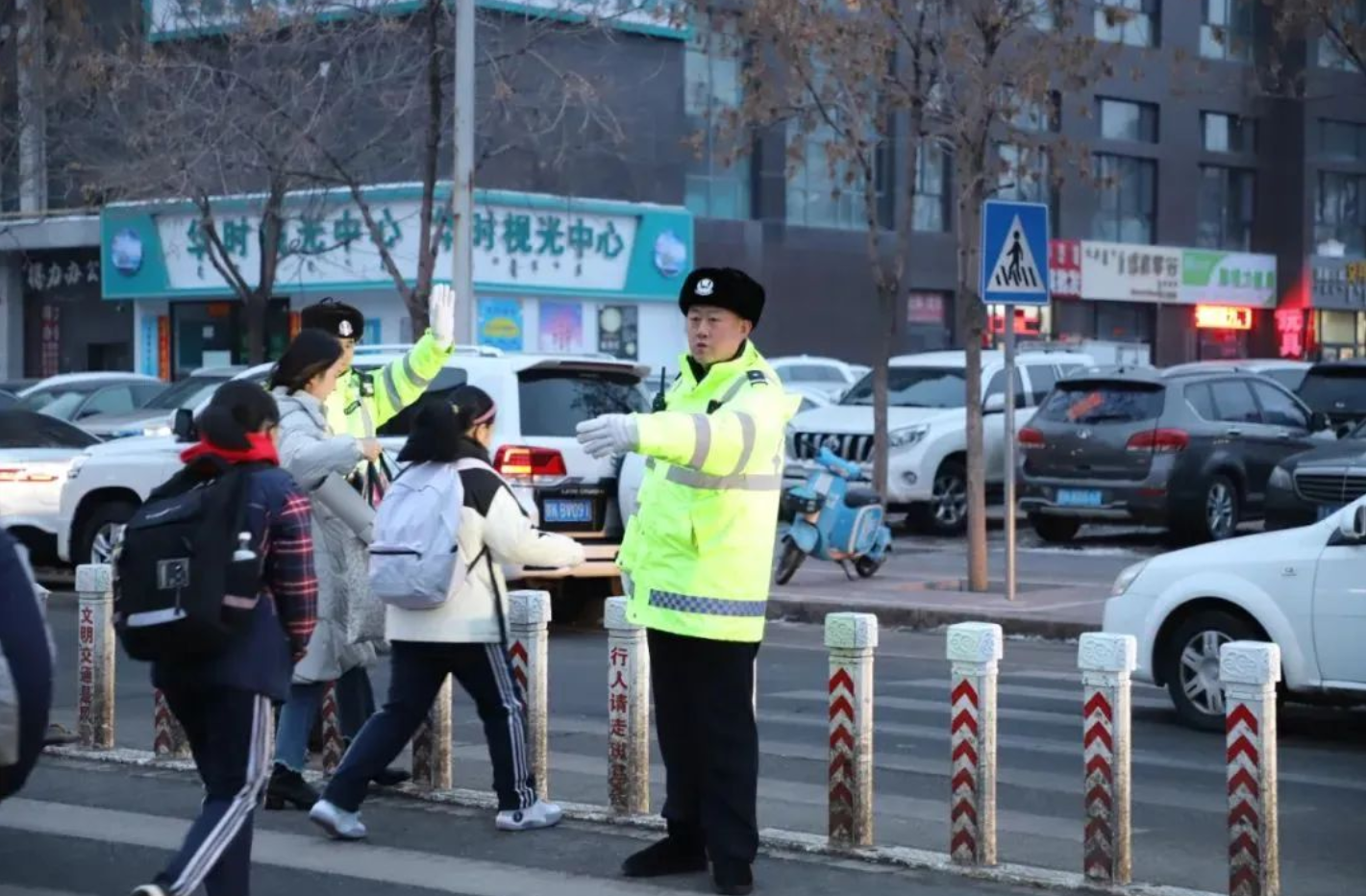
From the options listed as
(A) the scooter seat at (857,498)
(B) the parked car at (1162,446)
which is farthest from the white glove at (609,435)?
(B) the parked car at (1162,446)

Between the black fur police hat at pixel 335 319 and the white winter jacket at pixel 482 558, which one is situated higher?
the black fur police hat at pixel 335 319

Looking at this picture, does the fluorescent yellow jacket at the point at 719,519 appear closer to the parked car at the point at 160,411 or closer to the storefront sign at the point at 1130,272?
the parked car at the point at 160,411

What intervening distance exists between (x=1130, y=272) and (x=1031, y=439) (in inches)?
1199

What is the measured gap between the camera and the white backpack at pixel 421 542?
829 cm

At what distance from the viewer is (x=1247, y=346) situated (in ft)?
184

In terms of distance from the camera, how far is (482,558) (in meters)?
8.53

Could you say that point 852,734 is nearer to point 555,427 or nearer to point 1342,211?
point 555,427

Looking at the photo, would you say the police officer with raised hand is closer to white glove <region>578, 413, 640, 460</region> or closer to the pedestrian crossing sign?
white glove <region>578, 413, 640, 460</region>

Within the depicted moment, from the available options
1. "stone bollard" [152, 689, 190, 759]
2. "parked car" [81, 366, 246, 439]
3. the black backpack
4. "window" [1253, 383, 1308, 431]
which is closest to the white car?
"stone bollard" [152, 689, 190, 759]

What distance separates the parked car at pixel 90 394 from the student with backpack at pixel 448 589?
60.7 feet

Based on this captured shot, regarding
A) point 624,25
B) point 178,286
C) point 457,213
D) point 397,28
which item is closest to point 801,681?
point 457,213

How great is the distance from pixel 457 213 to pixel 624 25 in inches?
557

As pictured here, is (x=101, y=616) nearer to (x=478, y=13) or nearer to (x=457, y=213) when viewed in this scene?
(x=457, y=213)

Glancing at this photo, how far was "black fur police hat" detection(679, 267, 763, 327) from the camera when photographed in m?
7.48
